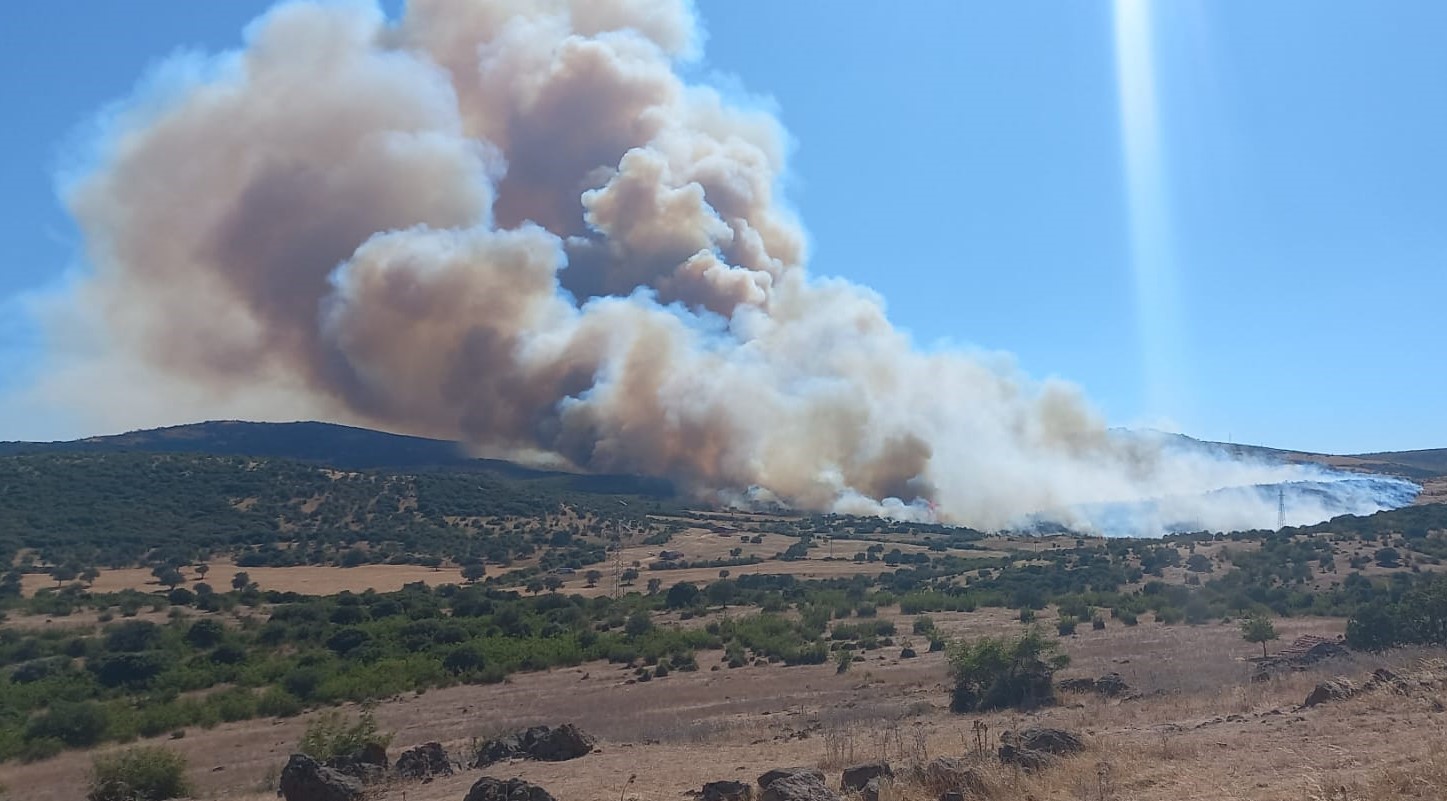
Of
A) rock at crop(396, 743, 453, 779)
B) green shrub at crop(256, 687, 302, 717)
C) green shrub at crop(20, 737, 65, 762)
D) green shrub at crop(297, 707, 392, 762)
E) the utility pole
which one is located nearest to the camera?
rock at crop(396, 743, 453, 779)

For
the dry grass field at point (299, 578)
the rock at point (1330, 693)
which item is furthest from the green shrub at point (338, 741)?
the dry grass field at point (299, 578)

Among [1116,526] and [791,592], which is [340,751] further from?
[1116,526]

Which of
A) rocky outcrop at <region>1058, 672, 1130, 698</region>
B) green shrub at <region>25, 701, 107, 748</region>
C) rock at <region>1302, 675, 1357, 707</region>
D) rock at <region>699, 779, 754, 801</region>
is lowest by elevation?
green shrub at <region>25, 701, 107, 748</region>

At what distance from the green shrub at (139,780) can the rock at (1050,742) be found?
13591mm

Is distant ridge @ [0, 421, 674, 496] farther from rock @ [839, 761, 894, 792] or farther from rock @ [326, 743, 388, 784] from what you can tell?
rock @ [839, 761, 894, 792]

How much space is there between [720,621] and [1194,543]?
3144 cm

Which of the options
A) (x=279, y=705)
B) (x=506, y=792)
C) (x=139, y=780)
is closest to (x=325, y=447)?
(x=279, y=705)

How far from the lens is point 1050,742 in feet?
41.2

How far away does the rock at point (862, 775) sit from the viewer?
11961mm

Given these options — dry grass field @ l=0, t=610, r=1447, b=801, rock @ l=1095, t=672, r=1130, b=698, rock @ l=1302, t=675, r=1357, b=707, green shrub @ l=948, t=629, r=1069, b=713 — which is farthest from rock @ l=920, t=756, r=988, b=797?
rock @ l=1095, t=672, r=1130, b=698

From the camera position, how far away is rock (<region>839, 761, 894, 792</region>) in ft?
39.2

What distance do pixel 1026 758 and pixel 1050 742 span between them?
2.88 feet

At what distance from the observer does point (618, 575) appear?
5725 cm

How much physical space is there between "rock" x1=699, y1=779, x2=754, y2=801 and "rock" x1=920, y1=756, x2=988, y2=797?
2083 mm
